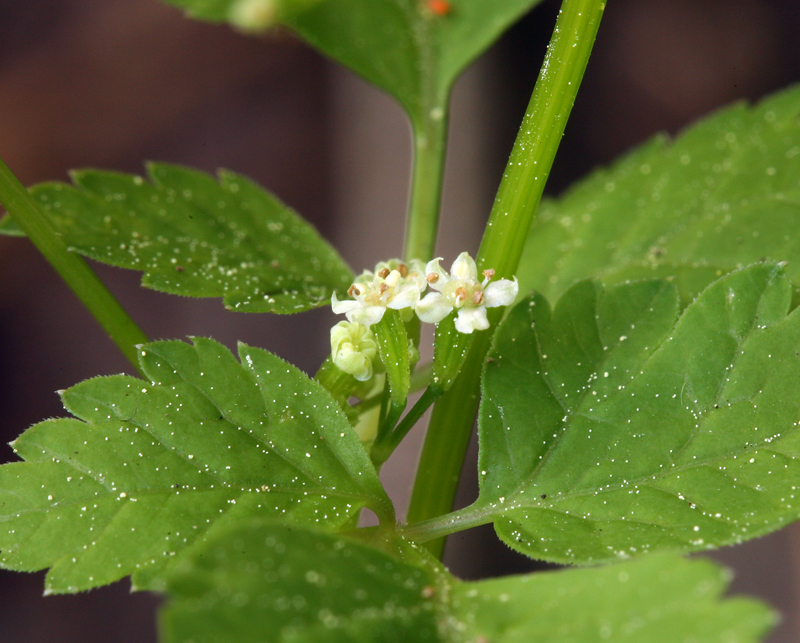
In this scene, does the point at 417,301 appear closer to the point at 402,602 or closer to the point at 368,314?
the point at 368,314

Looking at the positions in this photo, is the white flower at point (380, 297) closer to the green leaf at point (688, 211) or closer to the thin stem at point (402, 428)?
the thin stem at point (402, 428)

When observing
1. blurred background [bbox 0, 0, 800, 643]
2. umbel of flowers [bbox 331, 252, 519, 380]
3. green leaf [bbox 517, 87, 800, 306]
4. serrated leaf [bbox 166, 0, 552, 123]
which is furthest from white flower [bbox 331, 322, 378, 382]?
blurred background [bbox 0, 0, 800, 643]

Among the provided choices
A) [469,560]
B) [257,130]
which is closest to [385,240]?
[257,130]

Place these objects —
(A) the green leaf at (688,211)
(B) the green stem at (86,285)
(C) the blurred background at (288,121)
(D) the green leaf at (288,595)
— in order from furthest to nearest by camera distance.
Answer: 1. (C) the blurred background at (288,121)
2. (A) the green leaf at (688,211)
3. (B) the green stem at (86,285)
4. (D) the green leaf at (288,595)

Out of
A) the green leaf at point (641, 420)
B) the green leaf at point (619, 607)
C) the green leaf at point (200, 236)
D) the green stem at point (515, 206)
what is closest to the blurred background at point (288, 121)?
the green leaf at point (200, 236)

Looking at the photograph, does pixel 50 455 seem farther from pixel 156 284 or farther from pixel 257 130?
pixel 257 130

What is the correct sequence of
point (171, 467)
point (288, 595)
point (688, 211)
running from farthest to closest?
point (688, 211) → point (171, 467) → point (288, 595)

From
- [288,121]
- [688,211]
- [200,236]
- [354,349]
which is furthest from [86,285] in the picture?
[288,121]
